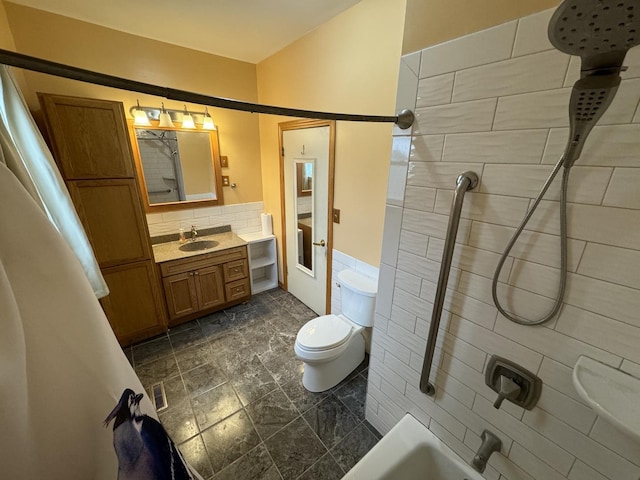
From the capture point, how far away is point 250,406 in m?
1.68

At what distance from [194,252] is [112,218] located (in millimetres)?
667

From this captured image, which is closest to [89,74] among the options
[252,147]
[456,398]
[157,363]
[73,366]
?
[73,366]

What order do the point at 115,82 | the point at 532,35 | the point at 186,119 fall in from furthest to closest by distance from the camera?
the point at 186,119 → the point at 532,35 → the point at 115,82

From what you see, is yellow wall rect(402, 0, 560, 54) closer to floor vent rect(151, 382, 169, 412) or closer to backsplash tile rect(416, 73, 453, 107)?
backsplash tile rect(416, 73, 453, 107)

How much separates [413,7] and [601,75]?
2.48 feet

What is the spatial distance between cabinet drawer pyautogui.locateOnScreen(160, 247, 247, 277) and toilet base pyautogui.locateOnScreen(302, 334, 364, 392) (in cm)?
130

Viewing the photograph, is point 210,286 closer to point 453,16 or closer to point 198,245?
point 198,245

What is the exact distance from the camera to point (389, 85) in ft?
4.87

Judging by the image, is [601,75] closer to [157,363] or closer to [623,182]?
[623,182]

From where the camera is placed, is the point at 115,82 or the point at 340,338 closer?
the point at 115,82

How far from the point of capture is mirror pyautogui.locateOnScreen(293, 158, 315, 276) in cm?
231

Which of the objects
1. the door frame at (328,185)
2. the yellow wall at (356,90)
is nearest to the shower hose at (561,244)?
the yellow wall at (356,90)

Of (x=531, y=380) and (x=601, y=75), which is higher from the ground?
(x=601, y=75)

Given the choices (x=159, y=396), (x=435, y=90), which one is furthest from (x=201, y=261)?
(x=435, y=90)
